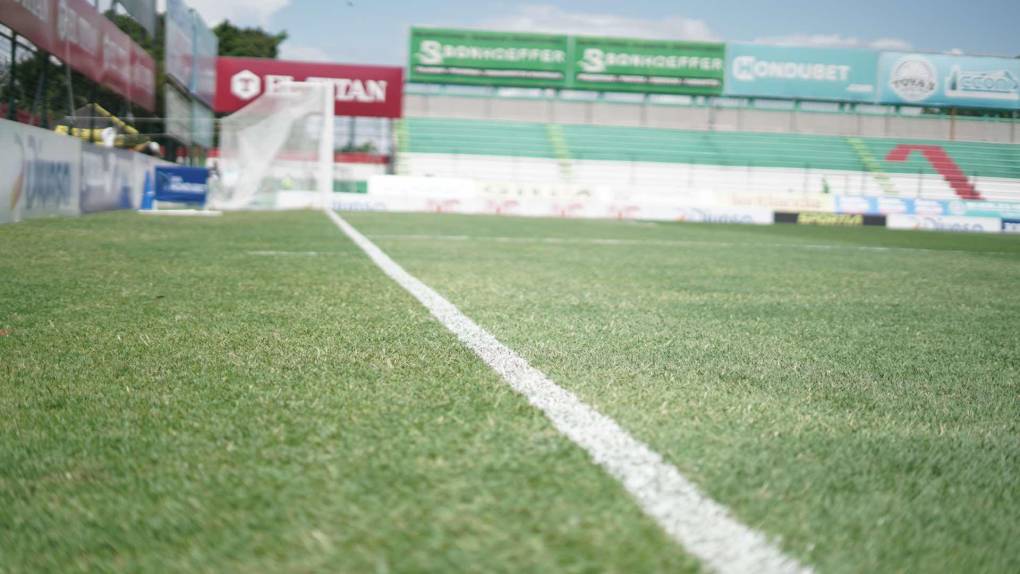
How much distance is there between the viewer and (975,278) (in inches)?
283

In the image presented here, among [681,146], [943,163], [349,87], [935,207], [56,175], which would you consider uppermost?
[349,87]

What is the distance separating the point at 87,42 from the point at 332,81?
17724 millimetres

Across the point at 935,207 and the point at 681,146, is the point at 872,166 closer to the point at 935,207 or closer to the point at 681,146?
the point at 681,146

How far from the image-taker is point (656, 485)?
5.04ft

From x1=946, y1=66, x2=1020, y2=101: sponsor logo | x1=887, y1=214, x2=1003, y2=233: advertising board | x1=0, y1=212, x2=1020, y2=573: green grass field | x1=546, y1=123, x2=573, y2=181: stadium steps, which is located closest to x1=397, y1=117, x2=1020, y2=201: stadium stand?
x1=546, y1=123, x2=573, y2=181: stadium steps

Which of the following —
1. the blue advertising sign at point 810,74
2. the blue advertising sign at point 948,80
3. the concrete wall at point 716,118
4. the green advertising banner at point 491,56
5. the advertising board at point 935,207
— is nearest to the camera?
the advertising board at point 935,207

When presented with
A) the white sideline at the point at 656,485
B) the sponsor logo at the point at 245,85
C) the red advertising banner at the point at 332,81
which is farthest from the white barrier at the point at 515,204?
the white sideline at the point at 656,485

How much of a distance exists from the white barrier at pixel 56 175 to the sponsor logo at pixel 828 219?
61.4 ft

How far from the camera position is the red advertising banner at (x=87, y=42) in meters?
12.1

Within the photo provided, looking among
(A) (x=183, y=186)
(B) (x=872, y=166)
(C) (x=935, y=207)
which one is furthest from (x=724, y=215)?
(A) (x=183, y=186)

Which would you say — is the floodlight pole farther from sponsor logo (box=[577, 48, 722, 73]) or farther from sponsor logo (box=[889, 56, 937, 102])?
sponsor logo (box=[889, 56, 937, 102])

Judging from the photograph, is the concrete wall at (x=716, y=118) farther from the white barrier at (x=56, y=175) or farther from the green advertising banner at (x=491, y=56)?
the white barrier at (x=56, y=175)

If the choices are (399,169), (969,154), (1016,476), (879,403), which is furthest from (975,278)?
(969,154)

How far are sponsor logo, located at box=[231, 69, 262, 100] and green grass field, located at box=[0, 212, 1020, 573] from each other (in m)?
Result: 31.0
